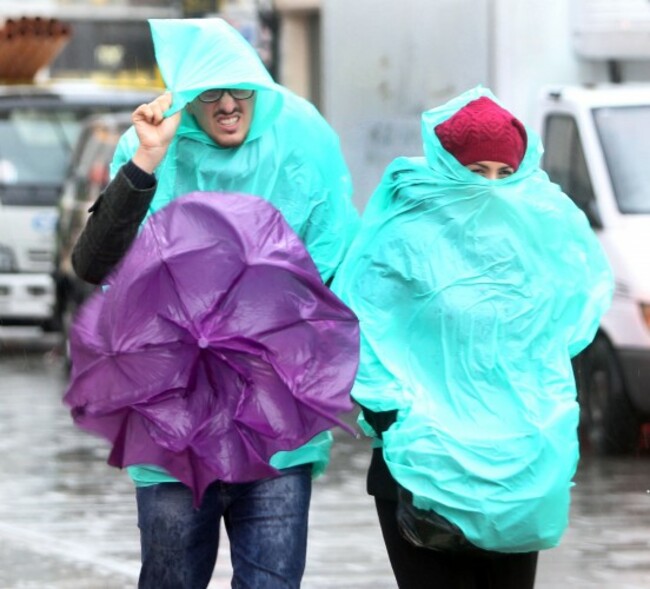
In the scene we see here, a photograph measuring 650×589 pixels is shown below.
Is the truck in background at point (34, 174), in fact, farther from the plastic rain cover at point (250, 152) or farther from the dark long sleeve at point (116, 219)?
the dark long sleeve at point (116, 219)

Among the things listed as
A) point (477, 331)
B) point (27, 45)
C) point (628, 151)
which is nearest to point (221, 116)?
point (477, 331)

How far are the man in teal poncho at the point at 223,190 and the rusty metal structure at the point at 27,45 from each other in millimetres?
13926

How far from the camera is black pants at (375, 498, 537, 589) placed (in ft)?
15.1

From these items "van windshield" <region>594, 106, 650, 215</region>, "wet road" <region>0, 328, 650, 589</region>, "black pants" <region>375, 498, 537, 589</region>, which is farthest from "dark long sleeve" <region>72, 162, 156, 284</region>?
"van windshield" <region>594, 106, 650, 215</region>

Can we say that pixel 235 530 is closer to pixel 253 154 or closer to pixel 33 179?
pixel 253 154

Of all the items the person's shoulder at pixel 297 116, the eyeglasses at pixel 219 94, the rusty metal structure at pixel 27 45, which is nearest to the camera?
the eyeglasses at pixel 219 94

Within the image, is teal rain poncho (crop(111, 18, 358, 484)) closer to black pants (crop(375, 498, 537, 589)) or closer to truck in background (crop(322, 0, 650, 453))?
black pants (crop(375, 498, 537, 589))

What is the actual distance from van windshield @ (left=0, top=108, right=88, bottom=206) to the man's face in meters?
13.0

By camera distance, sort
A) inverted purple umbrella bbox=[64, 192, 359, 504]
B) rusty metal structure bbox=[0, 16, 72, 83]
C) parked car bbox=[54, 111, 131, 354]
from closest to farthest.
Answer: inverted purple umbrella bbox=[64, 192, 359, 504]
parked car bbox=[54, 111, 131, 354]
rusty metal structure bbox=[0, 16, 72, 83]

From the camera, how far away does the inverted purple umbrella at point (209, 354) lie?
449 cm

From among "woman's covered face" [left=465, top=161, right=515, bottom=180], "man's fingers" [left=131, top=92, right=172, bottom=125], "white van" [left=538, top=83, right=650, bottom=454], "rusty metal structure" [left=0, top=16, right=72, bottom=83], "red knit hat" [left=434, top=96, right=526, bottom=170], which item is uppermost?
"man's fingers" [left=131, top=92, right=172, bottom=125]

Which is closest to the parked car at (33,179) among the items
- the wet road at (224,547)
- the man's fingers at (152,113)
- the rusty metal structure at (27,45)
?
the rusty metal structure at (27,45)

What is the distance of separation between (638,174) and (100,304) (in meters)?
7.33

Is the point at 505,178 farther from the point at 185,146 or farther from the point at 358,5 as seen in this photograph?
the point at 358,5
